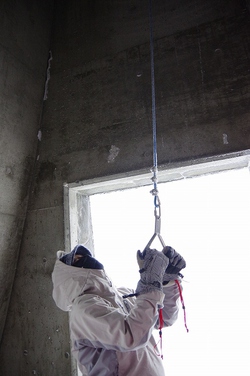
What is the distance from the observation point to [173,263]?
148cm

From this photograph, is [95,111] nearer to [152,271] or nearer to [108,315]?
[152,271]

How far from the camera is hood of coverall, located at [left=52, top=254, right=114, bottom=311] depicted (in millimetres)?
1299

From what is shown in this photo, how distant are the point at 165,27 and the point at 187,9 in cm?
23

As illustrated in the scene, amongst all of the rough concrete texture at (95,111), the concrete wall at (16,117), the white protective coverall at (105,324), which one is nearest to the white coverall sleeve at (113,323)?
the white protective coverall at (105,324)

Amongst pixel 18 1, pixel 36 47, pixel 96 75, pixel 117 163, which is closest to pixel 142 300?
pixel 117 163

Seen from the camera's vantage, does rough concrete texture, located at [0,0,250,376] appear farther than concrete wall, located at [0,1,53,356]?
No

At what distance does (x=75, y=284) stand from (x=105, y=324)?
25 centimetres

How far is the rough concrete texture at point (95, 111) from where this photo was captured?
6.51 ft

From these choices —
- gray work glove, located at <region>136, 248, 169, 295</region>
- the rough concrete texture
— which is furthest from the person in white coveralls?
the rough concrete texture

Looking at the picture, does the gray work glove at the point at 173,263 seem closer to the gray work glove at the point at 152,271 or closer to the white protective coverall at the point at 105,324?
the gray work glove at the point at 152,271

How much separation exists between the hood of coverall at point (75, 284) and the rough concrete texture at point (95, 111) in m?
0.86

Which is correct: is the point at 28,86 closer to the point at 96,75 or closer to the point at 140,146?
the point at 96,75

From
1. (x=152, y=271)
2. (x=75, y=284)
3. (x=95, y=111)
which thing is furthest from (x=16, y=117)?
(x=152, y=271)

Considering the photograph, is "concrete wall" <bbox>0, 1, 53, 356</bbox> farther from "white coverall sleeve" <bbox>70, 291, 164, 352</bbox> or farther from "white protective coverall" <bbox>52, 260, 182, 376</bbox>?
"white coverall sleeve" <bbox>70, 291, 164, 352</bbox>
